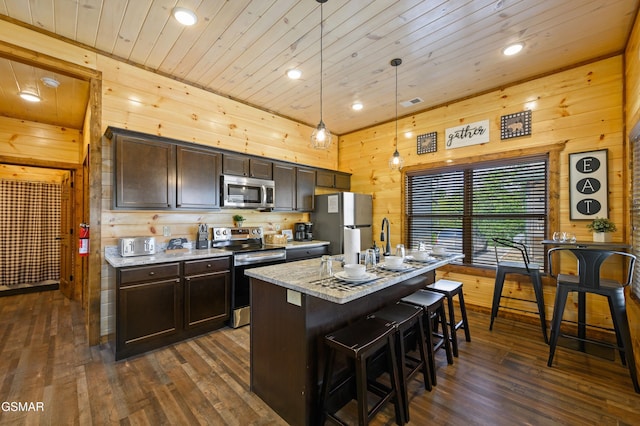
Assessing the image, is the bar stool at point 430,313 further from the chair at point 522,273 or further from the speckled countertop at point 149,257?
the speckled countertop at point 149,257

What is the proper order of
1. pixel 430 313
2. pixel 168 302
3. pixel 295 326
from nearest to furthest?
1. pixel 295 326
2. pixel 430 313
3. pixel 168 302

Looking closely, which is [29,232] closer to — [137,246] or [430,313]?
[137,246]

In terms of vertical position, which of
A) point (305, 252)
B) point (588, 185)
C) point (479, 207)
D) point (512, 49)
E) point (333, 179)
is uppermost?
point (512, 49)

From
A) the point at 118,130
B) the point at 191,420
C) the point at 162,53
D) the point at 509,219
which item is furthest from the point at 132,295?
the point at 509,219

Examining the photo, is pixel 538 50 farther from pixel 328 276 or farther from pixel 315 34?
pixel 328 276

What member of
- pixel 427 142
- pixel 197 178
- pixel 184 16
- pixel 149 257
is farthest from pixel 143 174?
pixel 427 142

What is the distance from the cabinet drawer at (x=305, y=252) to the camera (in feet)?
13.3

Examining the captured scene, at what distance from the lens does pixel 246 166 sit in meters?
3.89

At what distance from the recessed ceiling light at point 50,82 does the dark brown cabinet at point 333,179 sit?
142 inches

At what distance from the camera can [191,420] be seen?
184 centimetres

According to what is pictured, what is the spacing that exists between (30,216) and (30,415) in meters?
4.93

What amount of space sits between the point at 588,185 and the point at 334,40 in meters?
3.15

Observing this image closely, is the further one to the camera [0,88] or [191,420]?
[0,88]

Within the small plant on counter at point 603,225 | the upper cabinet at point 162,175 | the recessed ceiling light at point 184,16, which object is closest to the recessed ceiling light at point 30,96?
the upper cabinet at point 162,175
